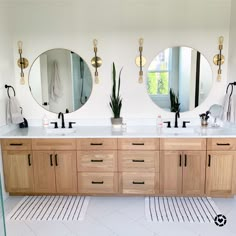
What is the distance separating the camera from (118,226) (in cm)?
237

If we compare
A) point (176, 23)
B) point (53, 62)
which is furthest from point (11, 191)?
point (176, 23)

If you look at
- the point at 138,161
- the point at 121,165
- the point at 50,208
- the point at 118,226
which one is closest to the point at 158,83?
the point at 138,161

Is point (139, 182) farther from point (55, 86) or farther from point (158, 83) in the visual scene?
point (55, 86)

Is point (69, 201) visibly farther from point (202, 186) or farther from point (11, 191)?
point (202, 186)

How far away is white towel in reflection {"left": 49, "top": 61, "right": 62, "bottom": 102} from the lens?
10.6ft

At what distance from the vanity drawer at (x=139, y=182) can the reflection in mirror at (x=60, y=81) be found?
1.18 m

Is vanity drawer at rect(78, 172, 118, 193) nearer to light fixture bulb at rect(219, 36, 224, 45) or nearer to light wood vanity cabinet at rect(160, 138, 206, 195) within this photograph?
light wood vanity cabinet at rect(160, 138, 206, 195)

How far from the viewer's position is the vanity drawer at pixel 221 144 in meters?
2.68

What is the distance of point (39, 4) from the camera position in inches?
121

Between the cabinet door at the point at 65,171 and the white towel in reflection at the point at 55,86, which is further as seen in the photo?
the white towel in reflection at the point at 55,86

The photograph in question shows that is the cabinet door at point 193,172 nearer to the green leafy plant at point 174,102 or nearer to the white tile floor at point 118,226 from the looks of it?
the white tile floor at point 118,226

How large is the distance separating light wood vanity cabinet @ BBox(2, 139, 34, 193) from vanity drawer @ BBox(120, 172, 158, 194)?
A: 113 cm
